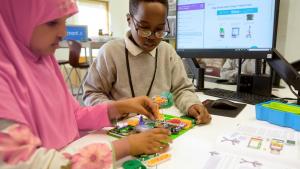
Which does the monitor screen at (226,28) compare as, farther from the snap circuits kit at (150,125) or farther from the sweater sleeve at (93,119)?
the sweater sleeve at (93,119)

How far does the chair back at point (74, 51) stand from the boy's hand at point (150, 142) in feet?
9.83

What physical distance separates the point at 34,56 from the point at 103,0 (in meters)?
5.12

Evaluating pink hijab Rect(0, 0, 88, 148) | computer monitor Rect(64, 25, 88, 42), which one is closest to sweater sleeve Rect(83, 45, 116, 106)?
pink hijab Rect(0, 0, 88, 148)

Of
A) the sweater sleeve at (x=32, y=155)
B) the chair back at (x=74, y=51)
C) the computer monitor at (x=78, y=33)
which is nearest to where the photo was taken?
the sweater sleeve at (x=32, y=155)

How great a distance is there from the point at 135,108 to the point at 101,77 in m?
0.34

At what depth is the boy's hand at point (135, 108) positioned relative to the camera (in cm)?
78

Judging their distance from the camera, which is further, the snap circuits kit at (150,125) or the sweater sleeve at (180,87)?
the sweater sleeve at (180,87)

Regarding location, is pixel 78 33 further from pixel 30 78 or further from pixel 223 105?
pixel 30 78

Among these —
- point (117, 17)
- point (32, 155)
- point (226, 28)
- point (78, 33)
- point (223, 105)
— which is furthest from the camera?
point (117, 17)

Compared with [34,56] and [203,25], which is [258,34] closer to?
[203,25]

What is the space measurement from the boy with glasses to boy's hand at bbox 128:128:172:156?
0.31 meters

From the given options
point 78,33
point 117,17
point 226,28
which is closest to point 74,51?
point 78,33

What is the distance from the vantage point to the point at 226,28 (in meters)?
1.22

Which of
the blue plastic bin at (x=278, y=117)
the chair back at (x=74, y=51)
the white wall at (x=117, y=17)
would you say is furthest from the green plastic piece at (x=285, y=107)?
the white wall at (x=117, y=17)
